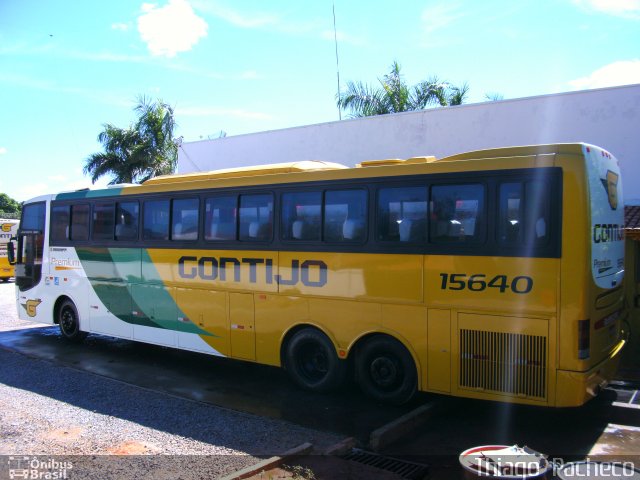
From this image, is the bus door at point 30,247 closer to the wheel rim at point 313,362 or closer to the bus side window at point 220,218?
the bus side window at point 220,218

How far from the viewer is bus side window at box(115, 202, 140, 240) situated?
970 cm

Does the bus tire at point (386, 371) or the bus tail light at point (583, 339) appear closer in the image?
the bus tail light at point (583, 339)

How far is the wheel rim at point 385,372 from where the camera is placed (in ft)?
22.2

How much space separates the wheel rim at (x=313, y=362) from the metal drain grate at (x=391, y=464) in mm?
2180

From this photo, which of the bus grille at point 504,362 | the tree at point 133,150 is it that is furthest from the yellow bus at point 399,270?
the tree at point 133,150

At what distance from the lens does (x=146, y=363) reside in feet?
31.6

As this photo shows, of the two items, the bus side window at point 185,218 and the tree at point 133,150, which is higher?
the tree at point 133,150

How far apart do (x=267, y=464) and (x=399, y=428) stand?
5.85ft

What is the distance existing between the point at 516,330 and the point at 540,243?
97 cm

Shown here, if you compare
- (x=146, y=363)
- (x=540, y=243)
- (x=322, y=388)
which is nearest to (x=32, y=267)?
(x=146, y=363)

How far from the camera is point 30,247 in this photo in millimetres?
11875

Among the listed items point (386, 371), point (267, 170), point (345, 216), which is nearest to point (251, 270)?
point (267, 170)

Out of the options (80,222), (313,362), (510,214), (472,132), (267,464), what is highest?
(472,132)

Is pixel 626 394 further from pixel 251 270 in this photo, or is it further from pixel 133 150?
pixel 133 150
